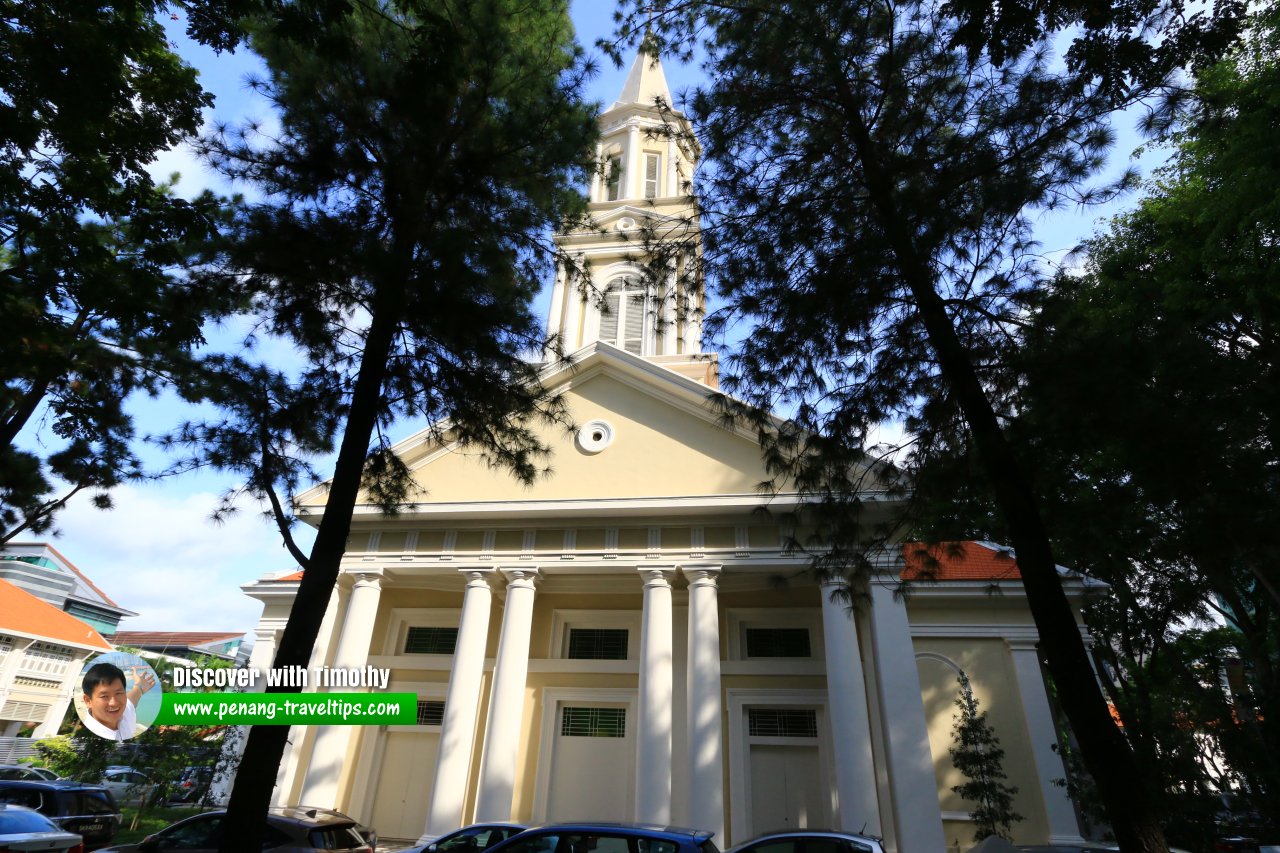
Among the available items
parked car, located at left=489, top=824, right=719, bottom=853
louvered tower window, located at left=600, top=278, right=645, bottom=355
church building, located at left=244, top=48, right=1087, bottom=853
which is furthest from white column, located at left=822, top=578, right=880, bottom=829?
louvered tower window, located at left=600, top=278, right=645, bottom=355

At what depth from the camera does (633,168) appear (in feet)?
92.3

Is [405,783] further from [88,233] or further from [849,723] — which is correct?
[88,233]

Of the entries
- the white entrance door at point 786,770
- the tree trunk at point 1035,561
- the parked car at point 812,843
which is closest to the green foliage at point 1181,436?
the tree trunk at point 1035,561

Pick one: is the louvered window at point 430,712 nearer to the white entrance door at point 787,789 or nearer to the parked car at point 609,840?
the white entrance door at point 787,789

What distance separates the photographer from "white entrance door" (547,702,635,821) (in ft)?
49.4

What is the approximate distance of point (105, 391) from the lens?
1009 centimetres

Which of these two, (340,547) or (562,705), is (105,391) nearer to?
(340,547)

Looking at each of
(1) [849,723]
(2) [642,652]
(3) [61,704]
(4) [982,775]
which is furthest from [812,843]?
(3) [61,704]

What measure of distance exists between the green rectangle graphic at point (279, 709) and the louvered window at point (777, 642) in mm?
8484

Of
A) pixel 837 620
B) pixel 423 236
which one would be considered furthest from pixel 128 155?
pixel 837 620

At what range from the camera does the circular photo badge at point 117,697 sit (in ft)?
56.0

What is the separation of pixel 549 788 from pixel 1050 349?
13507 millimetres

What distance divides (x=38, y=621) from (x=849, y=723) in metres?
40.6

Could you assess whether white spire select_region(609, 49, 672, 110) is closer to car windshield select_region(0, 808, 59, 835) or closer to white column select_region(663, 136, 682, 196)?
white column select_region(663, 136, 682, 196)
